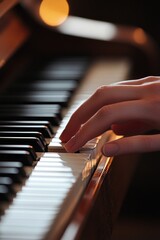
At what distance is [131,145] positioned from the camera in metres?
1.07

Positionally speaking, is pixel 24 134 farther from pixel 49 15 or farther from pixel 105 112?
pixel 49 15

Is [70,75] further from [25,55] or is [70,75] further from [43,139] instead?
[43,139]

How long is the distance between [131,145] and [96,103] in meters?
0.12

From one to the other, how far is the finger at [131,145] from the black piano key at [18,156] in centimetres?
12

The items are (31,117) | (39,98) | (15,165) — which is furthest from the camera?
(39,98)

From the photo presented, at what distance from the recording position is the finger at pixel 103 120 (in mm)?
1090

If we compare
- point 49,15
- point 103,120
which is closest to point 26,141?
point 103,120

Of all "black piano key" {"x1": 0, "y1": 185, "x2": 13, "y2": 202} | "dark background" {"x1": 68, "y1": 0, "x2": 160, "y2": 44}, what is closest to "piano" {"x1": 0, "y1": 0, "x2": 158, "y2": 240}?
"black piano key" {"x1": 0, "y1": 185, "x2": 13, "y2": 202}

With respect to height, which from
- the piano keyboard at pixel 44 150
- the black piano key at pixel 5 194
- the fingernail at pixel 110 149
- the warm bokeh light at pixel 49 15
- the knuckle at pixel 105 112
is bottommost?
the black piano key at pixel 5 194

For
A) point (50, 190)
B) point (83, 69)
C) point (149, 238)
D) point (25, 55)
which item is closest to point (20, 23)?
point (25, 55)

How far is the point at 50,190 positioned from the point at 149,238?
1.19m

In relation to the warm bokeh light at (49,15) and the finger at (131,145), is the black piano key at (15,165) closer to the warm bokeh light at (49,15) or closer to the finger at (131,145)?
the finger at (131,145)

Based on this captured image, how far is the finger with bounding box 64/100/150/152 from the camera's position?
109 cm

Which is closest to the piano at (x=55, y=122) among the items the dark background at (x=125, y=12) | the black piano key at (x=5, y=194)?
the black piano key at (x=5, y=194)
